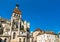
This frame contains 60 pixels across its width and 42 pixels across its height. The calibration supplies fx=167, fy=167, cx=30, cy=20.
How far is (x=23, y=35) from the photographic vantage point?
7350 centimetres

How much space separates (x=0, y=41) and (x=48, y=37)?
84.5 feet

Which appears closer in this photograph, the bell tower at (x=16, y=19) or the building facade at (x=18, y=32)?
the building facade at (x=18, y=32)

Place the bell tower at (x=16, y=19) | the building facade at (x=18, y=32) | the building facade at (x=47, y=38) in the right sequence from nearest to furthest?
1. the building facade at (x=18, y=32)
2. the bell tower at (x=16, y=19)
3. the building facade at (x=47, y=38)

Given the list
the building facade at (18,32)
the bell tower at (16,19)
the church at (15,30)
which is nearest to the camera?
the church at (15,30)

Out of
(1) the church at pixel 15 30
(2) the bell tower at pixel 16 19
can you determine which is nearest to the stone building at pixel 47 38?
(1) the church at pixel 15 30

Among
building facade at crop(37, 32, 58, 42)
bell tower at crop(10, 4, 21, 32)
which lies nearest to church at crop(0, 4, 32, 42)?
bell tower at crop(10, 4, 21, 32)

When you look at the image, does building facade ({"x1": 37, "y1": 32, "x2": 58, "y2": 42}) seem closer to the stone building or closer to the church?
the stone building

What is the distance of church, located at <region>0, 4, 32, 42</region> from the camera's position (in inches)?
2889

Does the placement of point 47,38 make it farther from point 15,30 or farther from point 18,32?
point 15,30

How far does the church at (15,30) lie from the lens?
73375 mm

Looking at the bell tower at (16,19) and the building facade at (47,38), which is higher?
the bell tower at (16,19)

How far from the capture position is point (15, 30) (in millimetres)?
76250

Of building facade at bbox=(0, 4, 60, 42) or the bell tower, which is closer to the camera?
building facade at bbox=(0, 4, 60, 42)

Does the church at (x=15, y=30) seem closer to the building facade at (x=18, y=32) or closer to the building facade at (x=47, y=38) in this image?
the building facade at (x=18, y=32)
